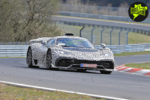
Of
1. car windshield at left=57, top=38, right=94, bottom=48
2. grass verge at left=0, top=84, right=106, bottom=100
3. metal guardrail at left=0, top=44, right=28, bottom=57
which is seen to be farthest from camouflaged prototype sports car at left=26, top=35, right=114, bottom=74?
metal guardrail at left=0, top=44, right=28, bottom=57

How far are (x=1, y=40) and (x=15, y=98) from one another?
101 feet

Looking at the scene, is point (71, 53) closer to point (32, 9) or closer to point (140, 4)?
point (140, 4)

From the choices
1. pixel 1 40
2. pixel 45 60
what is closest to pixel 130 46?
pixel 1 40

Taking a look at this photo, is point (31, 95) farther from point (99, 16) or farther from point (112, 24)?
point (99, 16)

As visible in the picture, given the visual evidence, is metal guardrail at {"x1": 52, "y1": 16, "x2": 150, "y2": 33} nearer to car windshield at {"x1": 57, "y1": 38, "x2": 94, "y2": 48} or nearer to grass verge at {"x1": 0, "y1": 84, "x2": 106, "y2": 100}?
car windshield at {"x1": 57, "y1": 38, "x2": 94, "y2": 48}

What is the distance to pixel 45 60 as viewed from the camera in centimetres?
1528

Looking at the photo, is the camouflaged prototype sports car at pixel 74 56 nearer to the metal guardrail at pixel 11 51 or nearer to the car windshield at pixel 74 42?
the car windshield at pixel 74 42

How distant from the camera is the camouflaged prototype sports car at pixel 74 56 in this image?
14273 millimetres

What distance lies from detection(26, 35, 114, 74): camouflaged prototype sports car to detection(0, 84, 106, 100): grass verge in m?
5.24

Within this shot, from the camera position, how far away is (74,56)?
563 inches

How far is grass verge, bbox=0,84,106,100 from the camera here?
309 inches

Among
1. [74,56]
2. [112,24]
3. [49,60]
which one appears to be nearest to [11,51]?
[49,60]

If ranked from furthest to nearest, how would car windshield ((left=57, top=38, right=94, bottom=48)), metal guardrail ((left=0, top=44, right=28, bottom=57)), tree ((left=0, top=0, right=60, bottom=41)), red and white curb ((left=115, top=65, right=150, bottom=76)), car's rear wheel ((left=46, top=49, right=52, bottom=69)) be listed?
tree ((left=0, top=0, right=60, bottom=41)) → metal guardrail ((left=0, top=44, right=28, bottom=57)) → red and white curb ((left=115, top=65, right=150, bottom=76)) → car windshield ((left=57, top=38, right=94, bottom=48)) → car's rear wheel ((left=46, top=49, right=52, bottom=69))

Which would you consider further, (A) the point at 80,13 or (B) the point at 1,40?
(A) the point at 80,13
